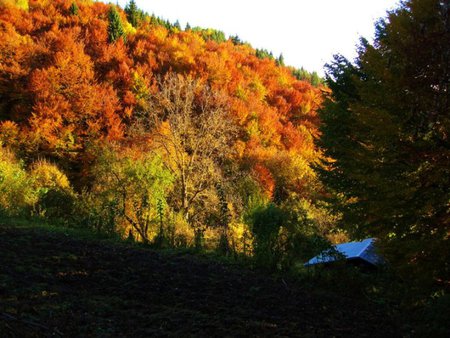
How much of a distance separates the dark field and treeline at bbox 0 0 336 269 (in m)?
2.60

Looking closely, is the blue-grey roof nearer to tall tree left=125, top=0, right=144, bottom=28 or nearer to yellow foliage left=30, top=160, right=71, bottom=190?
yellow foliage left=30, top=160, right=71, bottom=190

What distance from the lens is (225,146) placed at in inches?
912

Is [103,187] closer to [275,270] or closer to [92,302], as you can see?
[275,270]

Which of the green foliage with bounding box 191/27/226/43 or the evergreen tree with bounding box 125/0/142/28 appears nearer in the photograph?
the evergreen tree with bounding box 125/0/142/28

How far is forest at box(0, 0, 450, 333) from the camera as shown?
730 cm

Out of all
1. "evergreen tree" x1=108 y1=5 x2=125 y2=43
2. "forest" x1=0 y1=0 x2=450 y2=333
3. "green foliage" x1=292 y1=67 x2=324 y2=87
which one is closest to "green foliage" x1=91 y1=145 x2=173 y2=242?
"forest" x1=0 y1=0 x2=450 y2=333

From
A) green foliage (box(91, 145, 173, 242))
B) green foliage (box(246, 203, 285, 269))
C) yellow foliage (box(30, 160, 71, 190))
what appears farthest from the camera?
yellow foliage (box(30, 160, 71, 190))

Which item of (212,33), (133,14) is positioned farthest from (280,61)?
(133,14)

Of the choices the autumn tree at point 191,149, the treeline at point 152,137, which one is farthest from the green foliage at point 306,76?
the autumn tree at point 191,149

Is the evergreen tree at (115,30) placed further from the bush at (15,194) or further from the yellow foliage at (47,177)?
the bush at (15,194)

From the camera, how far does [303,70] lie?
101m

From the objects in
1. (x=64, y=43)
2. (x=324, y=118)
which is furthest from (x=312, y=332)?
(x=64, y=43)

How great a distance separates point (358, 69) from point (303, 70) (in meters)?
90.3

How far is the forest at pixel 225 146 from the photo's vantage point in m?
7.30
